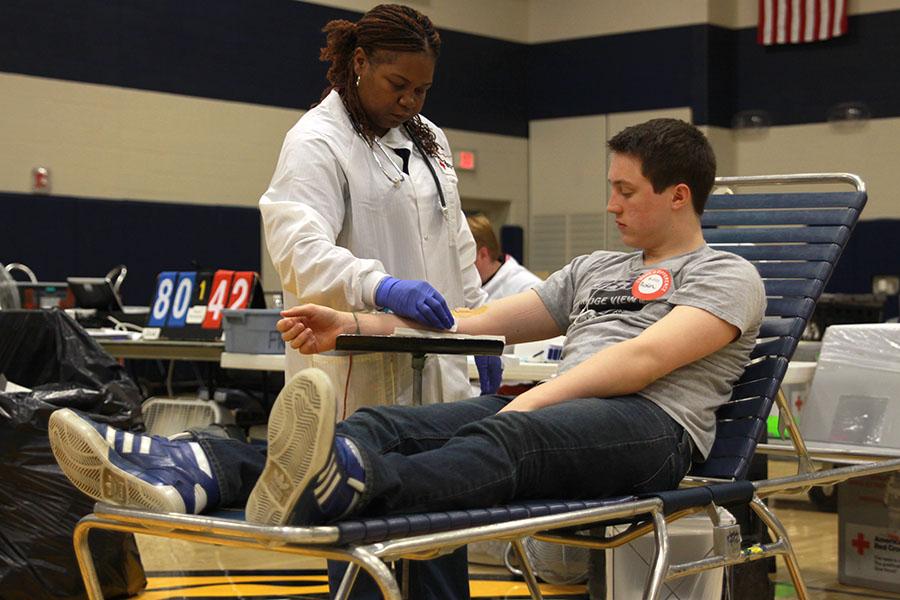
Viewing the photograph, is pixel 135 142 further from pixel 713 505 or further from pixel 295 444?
pixel 295 444

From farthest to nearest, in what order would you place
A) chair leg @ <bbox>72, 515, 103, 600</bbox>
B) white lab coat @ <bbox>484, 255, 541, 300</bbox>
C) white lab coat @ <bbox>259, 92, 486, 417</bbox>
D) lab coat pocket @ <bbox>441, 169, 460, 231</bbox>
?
white lab coat @ <bbox>484, 255, 541, 300</bbox>
lab coat pocket @ <bbox>441, 169, 460, 231</bbox>
white lab coat @ <bbox>259, 92, 486, 417</bbox>
chair leg @ <bbox>72, 515, 103, 600</bbox>

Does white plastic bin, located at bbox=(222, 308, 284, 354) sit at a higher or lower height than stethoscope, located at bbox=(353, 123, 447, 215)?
lower

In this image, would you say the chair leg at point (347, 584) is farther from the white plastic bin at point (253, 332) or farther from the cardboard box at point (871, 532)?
the white plastic bin at point (253, 332)

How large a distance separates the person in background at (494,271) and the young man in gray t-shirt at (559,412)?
2823 mm

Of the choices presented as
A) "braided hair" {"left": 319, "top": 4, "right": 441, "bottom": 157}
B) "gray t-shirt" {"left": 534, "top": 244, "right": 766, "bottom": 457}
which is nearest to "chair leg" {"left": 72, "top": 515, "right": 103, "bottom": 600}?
"gray t-shirt" {"left": 534, "top": 244, "right": 766, "bottom": 457}

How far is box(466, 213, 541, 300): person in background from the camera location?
17.7ft

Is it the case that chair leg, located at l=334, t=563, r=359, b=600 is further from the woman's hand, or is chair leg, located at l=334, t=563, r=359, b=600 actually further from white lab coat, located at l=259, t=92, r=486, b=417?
white lab coat, located at l=259, t=92, r=486, b=417

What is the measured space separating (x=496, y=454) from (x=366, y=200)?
2.79 feet

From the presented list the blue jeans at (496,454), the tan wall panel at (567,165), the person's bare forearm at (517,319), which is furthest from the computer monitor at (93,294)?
the tan wall panel at (567,165)

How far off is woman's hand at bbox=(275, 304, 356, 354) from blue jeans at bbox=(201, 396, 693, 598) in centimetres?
25

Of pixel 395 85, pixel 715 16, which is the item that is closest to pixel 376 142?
pixel 395 85

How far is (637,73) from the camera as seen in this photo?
12.5m

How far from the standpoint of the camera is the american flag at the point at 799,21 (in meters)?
11.5

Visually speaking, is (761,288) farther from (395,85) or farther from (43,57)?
(43,57)
